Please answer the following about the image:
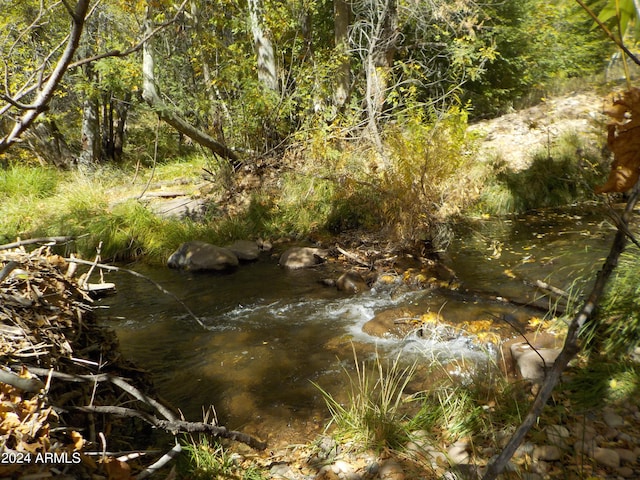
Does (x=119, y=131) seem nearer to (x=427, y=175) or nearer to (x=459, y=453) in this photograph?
(x=427, y=175)

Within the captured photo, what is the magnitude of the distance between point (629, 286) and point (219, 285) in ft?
16.4

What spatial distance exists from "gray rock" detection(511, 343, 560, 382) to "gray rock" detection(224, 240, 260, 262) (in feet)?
16.1

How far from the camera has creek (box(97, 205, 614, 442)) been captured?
3.39 m

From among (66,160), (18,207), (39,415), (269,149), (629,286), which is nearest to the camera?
(39,415)

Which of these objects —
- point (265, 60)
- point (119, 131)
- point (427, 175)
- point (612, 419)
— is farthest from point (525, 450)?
point (119, 131)

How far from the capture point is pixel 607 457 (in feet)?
6.88

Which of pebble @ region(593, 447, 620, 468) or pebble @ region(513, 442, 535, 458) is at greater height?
pebble @ region(593, 447, 620, 468)

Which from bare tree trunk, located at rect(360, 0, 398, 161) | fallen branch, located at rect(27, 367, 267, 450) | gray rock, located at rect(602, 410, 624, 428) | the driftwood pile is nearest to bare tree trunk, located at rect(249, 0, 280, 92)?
bare tree trunk, located at rect(360, 0, 398, 161)

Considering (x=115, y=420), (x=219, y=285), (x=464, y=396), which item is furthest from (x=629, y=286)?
(x=219, y=285)

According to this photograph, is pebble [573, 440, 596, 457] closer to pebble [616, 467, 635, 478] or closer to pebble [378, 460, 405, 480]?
pebble [616, 467, 635, 478]

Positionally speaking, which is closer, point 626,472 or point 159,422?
point 159,422

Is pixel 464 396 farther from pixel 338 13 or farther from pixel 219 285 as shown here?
pixel 338 13

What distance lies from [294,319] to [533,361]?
2.65 m

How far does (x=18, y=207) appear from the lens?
8484 millimetres
